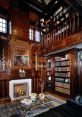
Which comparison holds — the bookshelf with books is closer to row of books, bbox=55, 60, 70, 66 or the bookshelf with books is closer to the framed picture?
row of books, bbox=55, 60, 70, 66

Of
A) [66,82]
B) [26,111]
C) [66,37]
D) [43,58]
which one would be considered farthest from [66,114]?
[43,58]

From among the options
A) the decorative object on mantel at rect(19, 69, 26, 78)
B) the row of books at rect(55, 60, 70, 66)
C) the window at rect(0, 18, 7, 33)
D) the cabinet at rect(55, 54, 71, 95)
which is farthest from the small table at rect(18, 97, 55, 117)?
the window at rect(0, 18, 7, 33)

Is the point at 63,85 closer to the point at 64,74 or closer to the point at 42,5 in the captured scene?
the point at 64,74

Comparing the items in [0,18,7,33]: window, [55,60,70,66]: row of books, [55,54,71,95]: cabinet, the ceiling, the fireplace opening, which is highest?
the ceiling

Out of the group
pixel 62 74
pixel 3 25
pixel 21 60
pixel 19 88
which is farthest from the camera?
pixel 62 74

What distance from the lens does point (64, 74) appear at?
6.13m

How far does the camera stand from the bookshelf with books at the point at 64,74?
5.49 m

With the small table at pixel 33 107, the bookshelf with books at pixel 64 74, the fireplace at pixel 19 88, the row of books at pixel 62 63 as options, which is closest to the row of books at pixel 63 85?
the bookshelf with books at pixel 64 74

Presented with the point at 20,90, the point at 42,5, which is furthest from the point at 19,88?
the point at 42,5

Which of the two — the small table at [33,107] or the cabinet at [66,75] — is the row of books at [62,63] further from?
the small table at [33,107]

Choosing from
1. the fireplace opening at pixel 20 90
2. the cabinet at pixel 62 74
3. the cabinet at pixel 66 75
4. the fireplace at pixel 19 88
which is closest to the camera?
the cabinet at pixel 66 75

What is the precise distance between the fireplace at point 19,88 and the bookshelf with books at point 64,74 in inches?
59.8

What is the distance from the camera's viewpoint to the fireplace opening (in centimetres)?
576

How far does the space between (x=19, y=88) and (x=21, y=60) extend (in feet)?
4.50
